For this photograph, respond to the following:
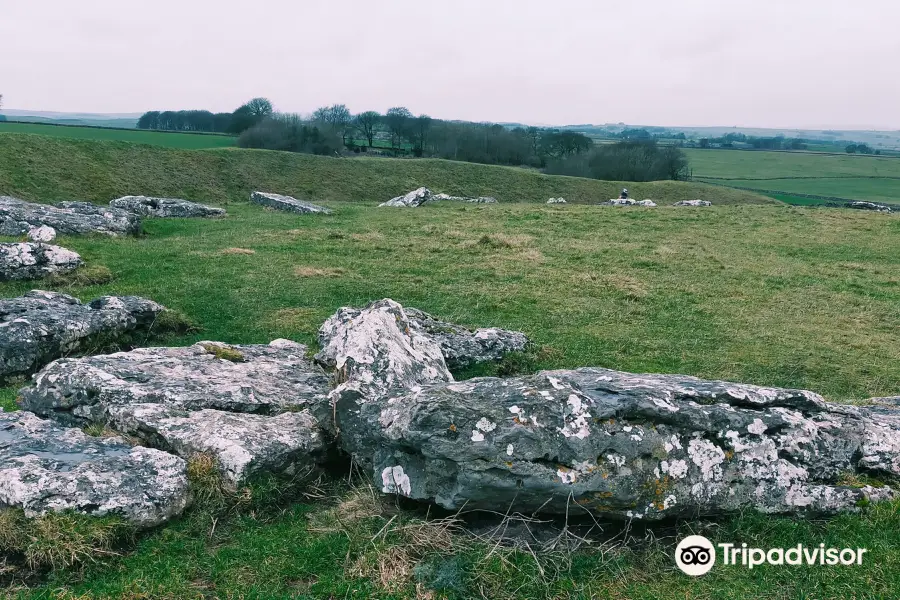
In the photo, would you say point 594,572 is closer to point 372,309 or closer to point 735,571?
point 735,571

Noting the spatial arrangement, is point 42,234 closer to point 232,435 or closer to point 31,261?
point 31,261

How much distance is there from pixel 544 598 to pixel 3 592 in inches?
170

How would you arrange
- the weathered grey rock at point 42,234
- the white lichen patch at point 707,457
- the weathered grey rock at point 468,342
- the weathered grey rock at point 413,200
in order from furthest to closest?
the weathered grey rock at point 413,200 → the weathered grey rock at point 42,234 → the weathered grey rock at point 468,342 → the white lichen patch at point 707,457

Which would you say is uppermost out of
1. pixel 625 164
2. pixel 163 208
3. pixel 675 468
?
pixel 675 468

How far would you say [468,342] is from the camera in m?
13.6

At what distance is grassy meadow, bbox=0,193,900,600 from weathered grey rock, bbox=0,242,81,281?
0.58m

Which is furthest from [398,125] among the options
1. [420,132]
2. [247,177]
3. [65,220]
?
[65,220]

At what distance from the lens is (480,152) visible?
320 feet

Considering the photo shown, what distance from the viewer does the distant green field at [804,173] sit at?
89312 millimetres

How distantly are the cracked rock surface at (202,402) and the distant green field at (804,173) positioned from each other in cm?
7487

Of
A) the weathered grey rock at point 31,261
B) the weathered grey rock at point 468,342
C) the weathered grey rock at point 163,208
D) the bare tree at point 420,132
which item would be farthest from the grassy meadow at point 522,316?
the bare tree at point 420,132

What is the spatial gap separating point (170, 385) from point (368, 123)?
335 feet

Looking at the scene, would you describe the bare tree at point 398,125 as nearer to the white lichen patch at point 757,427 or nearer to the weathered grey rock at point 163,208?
the weathered grey rock at point 163,208

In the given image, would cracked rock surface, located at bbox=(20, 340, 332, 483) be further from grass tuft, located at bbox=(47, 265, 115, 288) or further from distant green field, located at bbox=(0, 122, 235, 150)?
distant green field, located at bbox=(0, 122, 235, 150)
